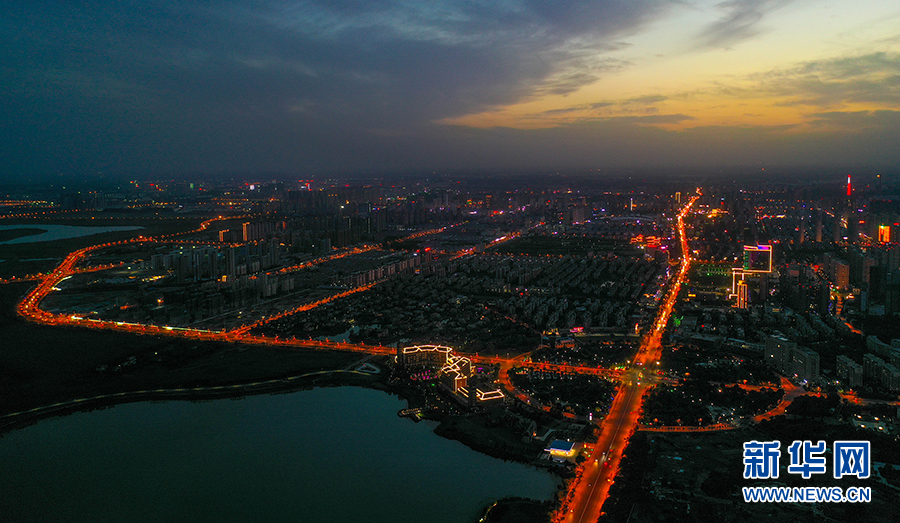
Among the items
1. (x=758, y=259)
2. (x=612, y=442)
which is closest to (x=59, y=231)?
(x=758, y=259)

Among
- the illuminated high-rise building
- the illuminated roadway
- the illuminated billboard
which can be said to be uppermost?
the illuminated billboard

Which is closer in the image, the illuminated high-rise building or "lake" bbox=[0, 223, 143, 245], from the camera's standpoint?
the illuminated high-rise building

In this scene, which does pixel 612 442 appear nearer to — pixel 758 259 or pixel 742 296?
pixel 742 296

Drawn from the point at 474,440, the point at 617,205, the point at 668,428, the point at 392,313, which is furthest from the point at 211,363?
the point at 617,205

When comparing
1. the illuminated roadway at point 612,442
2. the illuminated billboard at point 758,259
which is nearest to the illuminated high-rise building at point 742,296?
the illuminated roadway at point 612,442

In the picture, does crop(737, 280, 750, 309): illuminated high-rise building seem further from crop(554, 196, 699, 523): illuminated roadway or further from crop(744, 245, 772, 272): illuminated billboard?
crop(744, 245, 772, 272): illuminated billboard

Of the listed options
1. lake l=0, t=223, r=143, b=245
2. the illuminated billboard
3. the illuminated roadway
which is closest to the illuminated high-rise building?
the illuminated roadway
